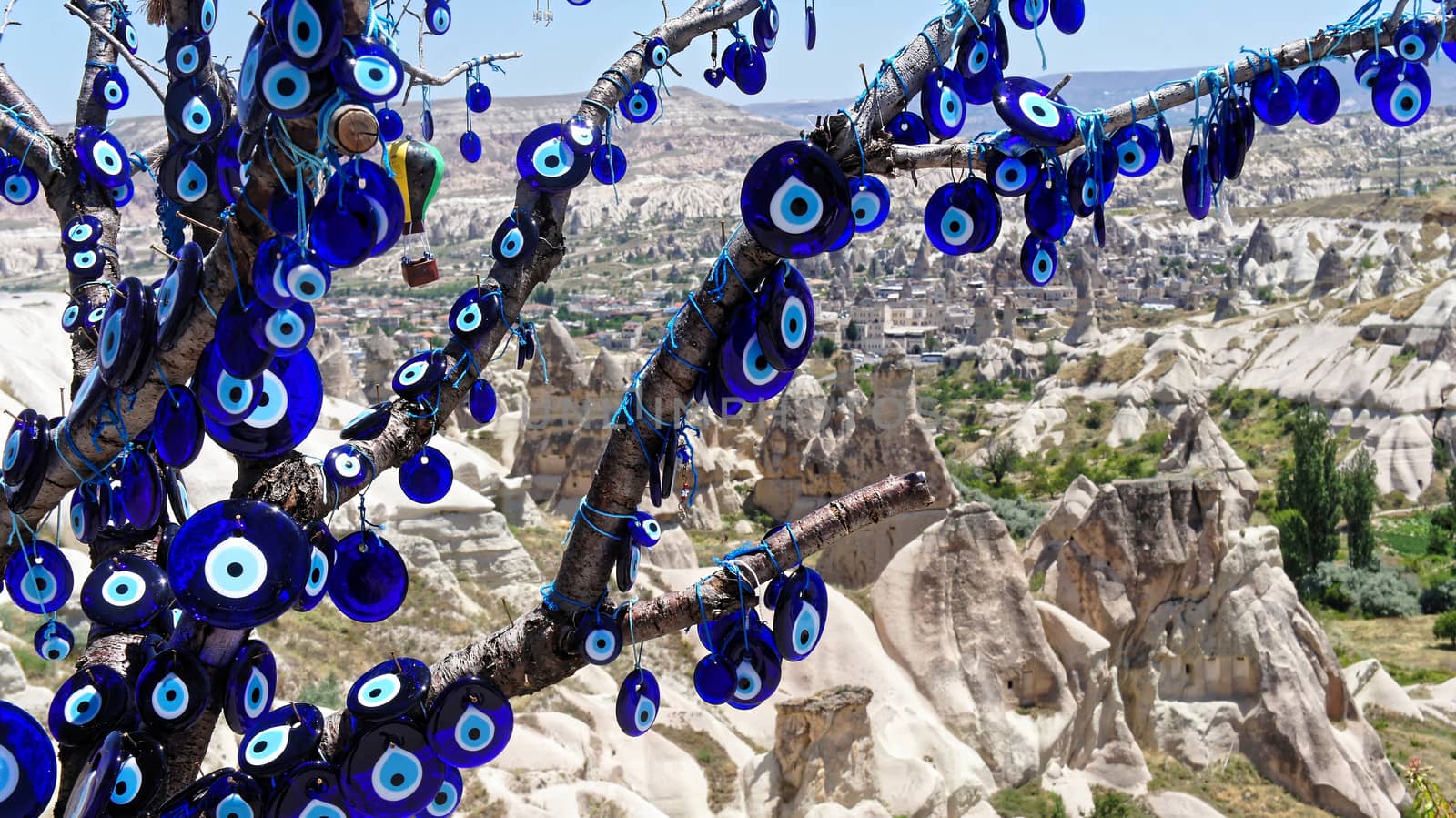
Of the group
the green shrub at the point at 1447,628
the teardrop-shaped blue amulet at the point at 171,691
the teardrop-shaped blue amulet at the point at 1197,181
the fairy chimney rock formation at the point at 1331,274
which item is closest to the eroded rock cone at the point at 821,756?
the teardrop-shaped blue amulet at the point at 1197,181

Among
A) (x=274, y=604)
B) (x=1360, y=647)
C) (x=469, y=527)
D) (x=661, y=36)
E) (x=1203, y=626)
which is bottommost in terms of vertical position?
(x=1360, y=647)

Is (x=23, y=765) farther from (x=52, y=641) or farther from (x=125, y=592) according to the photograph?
(x=52, y=641)

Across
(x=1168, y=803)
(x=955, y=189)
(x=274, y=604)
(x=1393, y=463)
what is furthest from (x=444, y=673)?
(x=1393, y=463)

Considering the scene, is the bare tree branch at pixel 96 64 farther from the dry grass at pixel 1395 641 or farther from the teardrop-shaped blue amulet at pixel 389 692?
the dry grass at pixel 1395 641

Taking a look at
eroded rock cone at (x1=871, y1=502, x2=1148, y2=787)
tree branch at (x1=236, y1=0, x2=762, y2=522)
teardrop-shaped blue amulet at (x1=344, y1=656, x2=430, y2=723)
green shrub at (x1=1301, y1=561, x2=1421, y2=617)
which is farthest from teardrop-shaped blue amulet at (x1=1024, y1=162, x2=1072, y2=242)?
green shrub at (x1=1301, y1=561, x2=1421, y2=617)

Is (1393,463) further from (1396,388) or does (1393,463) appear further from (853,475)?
(853,475)

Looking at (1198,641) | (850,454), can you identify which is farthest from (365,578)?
(850,454)
